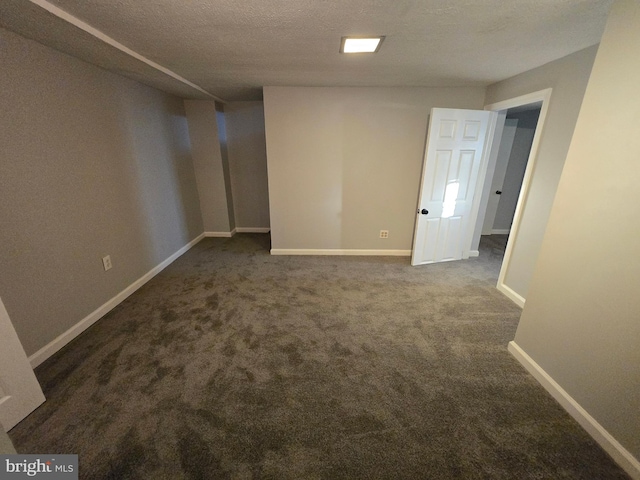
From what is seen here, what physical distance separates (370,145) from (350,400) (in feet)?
9.69

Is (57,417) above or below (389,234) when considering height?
below

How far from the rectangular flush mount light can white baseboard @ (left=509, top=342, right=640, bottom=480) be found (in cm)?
253

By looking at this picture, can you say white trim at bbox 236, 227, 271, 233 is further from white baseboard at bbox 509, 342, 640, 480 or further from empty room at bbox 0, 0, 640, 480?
white baseboard at bbox 509, 342, 640, 480

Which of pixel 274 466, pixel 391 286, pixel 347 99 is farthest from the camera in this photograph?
pixel 347 99

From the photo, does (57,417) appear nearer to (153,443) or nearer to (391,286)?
(153,443)

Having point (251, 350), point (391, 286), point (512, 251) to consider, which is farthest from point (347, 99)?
point (251, 350)

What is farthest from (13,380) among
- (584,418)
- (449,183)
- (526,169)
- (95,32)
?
(526,169)

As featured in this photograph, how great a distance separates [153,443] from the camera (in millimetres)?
1342

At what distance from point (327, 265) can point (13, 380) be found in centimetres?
282

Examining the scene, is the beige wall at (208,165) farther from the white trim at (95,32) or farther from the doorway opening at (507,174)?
the doorway opening at (507,174)

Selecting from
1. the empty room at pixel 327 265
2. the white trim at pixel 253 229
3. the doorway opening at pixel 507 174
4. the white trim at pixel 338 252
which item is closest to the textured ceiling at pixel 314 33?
the empty room at pixel 327 265

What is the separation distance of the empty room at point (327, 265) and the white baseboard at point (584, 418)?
0.4 inches

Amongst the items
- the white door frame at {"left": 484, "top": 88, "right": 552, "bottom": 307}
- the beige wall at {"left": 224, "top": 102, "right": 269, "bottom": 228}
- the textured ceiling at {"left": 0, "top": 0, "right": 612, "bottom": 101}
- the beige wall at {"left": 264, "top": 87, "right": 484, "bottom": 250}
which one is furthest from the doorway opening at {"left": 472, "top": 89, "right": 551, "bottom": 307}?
the beige wall at {"left": 224, "top": 102, "right": 269, "bottom": 228}

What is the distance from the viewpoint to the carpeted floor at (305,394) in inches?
49.8
